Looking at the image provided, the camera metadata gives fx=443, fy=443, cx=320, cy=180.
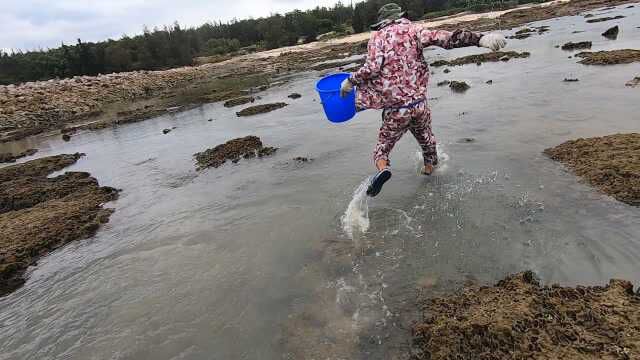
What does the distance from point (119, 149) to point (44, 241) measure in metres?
8.20

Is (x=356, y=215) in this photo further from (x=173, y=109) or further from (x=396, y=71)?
(x=173, y=109)

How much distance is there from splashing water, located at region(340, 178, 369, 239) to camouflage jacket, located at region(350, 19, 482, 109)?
1623 mm

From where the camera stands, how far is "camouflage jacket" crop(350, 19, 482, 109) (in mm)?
5949

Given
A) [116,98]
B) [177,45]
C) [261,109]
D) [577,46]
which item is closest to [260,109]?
[261,109]

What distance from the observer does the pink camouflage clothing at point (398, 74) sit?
235 inches

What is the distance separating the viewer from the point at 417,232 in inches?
228

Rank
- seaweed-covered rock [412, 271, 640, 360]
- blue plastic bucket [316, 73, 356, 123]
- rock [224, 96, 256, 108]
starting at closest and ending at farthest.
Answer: seaweed-covered rock [412, 271, 640, 360] → blue plastic bucket [316, 73, 356, 123] → rock [224, 96, 256, 108]

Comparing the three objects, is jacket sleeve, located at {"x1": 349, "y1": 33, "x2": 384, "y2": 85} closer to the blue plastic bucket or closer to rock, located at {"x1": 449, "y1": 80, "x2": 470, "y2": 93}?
the blue plastic bucket

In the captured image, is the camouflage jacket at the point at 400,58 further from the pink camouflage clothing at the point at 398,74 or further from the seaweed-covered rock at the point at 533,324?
the seaweed-covered rock at the point at 533,324

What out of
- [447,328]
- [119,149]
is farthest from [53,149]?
[447,328]

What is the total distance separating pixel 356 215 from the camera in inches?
259

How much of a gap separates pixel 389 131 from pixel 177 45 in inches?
2579

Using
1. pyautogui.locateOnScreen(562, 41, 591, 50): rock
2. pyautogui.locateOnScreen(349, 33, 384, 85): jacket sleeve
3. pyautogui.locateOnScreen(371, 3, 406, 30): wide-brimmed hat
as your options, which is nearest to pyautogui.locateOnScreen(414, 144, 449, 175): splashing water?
pyautogui.locateOnScreen(349, 33, 384, 85): jacket sleeve

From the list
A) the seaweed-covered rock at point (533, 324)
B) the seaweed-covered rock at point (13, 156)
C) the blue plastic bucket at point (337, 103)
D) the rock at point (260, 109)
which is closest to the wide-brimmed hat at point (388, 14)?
the blue plastic bucket at point (337, 103)
